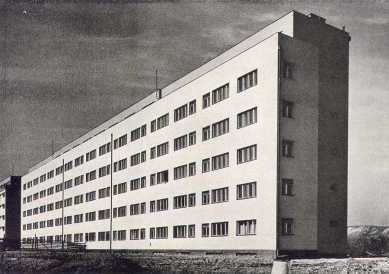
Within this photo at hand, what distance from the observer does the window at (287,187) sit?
103ft

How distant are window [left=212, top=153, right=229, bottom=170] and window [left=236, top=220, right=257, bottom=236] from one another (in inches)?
182

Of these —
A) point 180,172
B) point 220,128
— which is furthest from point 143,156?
point 220,128

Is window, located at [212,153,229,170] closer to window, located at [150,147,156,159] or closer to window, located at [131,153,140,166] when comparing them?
window, located at [150,147,156,159]

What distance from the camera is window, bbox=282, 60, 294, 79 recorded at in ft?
107

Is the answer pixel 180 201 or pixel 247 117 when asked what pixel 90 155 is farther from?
pixel 247 117

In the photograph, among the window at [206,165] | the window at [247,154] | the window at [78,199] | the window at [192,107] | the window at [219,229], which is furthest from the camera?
the window at [78,199]

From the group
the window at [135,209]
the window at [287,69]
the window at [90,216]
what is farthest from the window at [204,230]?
the window at [90,216]

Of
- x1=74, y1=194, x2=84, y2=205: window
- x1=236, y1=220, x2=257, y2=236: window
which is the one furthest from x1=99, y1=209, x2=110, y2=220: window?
x1=236, y1=220, x2=257, y2=236: window

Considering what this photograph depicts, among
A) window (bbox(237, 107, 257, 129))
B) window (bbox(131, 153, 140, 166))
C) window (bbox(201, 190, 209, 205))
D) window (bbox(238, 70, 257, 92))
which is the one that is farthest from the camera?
window (bbox(131, 153, 140, 166))

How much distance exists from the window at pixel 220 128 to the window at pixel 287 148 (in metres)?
5.49

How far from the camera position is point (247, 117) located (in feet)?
112

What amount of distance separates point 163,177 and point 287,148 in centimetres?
1619

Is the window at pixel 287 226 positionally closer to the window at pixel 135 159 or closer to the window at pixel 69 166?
the window at pixel 135 159

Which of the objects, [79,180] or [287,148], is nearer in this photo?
[287,148]
